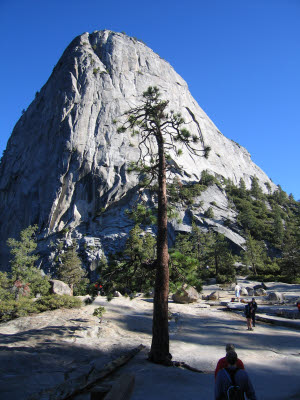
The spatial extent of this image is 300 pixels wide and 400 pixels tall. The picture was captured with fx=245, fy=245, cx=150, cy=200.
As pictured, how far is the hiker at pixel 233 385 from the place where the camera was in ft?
10.6

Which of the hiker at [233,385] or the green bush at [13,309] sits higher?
the hiker at [233,385]

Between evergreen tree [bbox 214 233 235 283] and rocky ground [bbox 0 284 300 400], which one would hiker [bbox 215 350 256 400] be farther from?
evergreen tree [bbox 214 233 235 283]

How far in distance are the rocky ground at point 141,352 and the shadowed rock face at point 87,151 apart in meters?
38.0

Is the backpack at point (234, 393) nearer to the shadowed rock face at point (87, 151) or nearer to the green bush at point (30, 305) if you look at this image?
the green bush at point (30, 305)

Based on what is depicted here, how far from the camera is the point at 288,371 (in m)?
7.05

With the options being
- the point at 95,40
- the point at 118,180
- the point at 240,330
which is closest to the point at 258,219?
the point at 118,180

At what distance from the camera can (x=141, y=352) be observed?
28.2 feet

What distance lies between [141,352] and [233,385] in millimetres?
6230

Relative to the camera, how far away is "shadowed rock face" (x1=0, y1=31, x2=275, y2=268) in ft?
181

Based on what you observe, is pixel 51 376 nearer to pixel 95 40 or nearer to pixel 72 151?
pixel 72 151

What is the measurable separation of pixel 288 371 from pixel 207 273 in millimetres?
34066

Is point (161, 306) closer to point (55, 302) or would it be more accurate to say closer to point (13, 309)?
point (55, 302)

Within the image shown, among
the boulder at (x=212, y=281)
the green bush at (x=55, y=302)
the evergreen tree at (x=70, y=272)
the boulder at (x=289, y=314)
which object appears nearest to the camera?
the green bush at (x=55, y=302)

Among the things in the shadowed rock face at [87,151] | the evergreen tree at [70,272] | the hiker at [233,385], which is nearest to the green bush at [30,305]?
the hiker at [233,385]
